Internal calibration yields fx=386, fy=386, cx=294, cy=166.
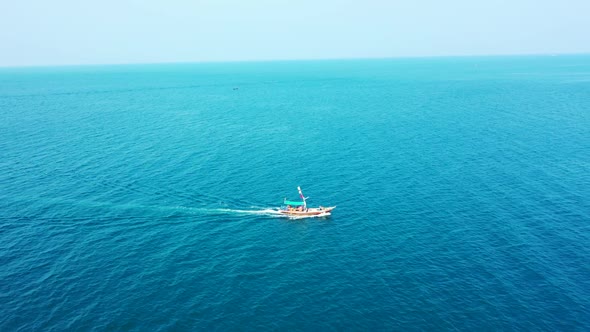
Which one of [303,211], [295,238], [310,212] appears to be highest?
[303,211]

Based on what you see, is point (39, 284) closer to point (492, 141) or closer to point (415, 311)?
point (415, 311)

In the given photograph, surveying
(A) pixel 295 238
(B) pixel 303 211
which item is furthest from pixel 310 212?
(A) pixel 295 238

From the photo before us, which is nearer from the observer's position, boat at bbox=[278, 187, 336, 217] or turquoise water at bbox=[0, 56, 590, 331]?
turquoise water at bbox=[0, 56, 590, 331]

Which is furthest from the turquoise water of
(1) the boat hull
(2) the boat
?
(2) the boat

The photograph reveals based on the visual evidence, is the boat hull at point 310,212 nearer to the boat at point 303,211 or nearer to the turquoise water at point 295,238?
the boat at point 303,211

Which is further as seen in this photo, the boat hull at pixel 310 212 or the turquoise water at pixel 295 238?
the boat hull at pixel 310 212

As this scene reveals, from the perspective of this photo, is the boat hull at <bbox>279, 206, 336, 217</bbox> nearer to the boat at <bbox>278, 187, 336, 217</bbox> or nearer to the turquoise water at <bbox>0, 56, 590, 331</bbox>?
the boat at <bbox>278, 187, 336, 217</bbox>

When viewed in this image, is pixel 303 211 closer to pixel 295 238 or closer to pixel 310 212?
pixel 310 212

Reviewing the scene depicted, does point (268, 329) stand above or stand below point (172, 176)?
below

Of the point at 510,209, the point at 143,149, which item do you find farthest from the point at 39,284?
the point at 510,209

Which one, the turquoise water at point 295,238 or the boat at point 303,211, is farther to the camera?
the boat at point 303,211

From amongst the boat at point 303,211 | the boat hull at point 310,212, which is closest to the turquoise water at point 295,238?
the boat hull at point 310,212
